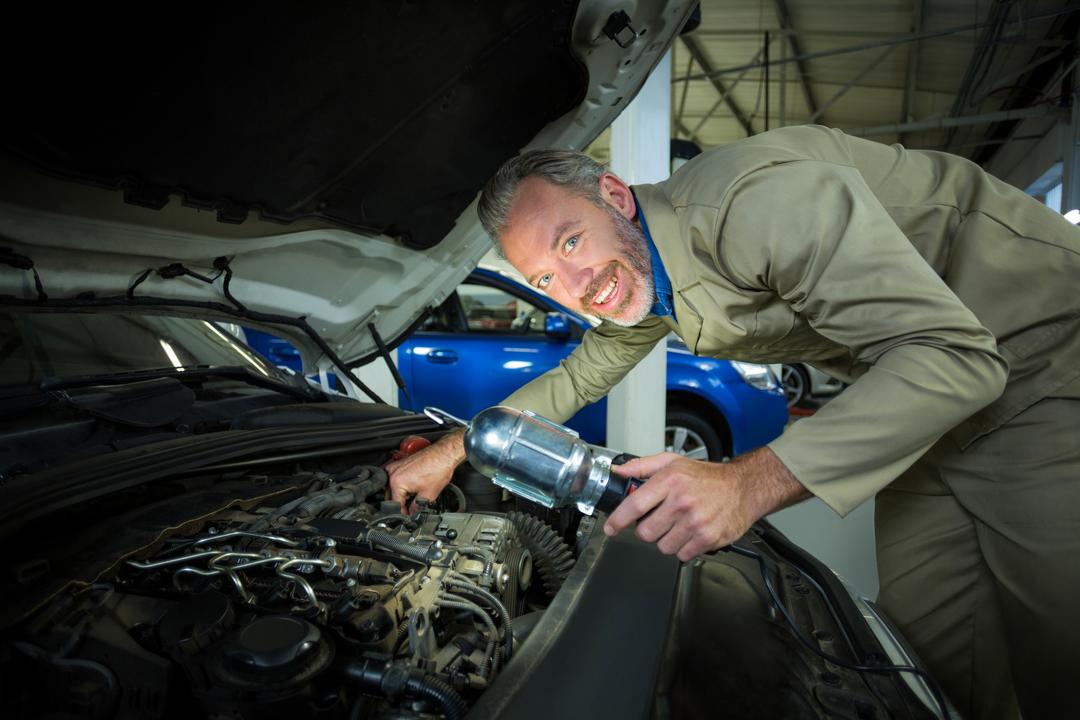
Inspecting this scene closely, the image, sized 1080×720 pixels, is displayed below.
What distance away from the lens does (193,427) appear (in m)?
1.53

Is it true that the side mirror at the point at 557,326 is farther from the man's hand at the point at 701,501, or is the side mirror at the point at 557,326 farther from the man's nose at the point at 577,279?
the man's hand at the point at 701,501

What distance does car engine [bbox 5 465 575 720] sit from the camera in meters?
0.76

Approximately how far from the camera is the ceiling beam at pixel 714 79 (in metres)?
6.83

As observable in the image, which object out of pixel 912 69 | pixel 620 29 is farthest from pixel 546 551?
pixel 912 69

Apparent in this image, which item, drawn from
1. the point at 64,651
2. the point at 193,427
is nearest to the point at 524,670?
the point at 64,651

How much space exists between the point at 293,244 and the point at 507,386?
225 cm

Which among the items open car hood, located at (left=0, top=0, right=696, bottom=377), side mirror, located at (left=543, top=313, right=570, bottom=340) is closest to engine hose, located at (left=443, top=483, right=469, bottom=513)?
open car hood, located at (left=0, top=0, right=696, bottom=377)

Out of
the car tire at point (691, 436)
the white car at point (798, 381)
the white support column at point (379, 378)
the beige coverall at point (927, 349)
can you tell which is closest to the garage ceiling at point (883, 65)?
the white car at point (798, 381)

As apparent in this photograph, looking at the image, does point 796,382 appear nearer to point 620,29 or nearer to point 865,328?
point 620,29

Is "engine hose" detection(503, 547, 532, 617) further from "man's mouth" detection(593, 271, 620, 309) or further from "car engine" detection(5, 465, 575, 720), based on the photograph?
"man's mouth" detection(593, 271, 620, 309)

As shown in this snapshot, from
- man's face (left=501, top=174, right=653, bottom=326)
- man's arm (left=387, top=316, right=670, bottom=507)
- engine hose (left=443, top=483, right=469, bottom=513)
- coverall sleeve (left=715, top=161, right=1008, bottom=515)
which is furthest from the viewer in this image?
man's arm (left=387, top=316, right=670, bottom=507)

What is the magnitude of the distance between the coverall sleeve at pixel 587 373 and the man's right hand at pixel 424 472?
0.37m

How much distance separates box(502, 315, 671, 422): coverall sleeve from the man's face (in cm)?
32

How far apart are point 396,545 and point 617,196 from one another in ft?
3.25
